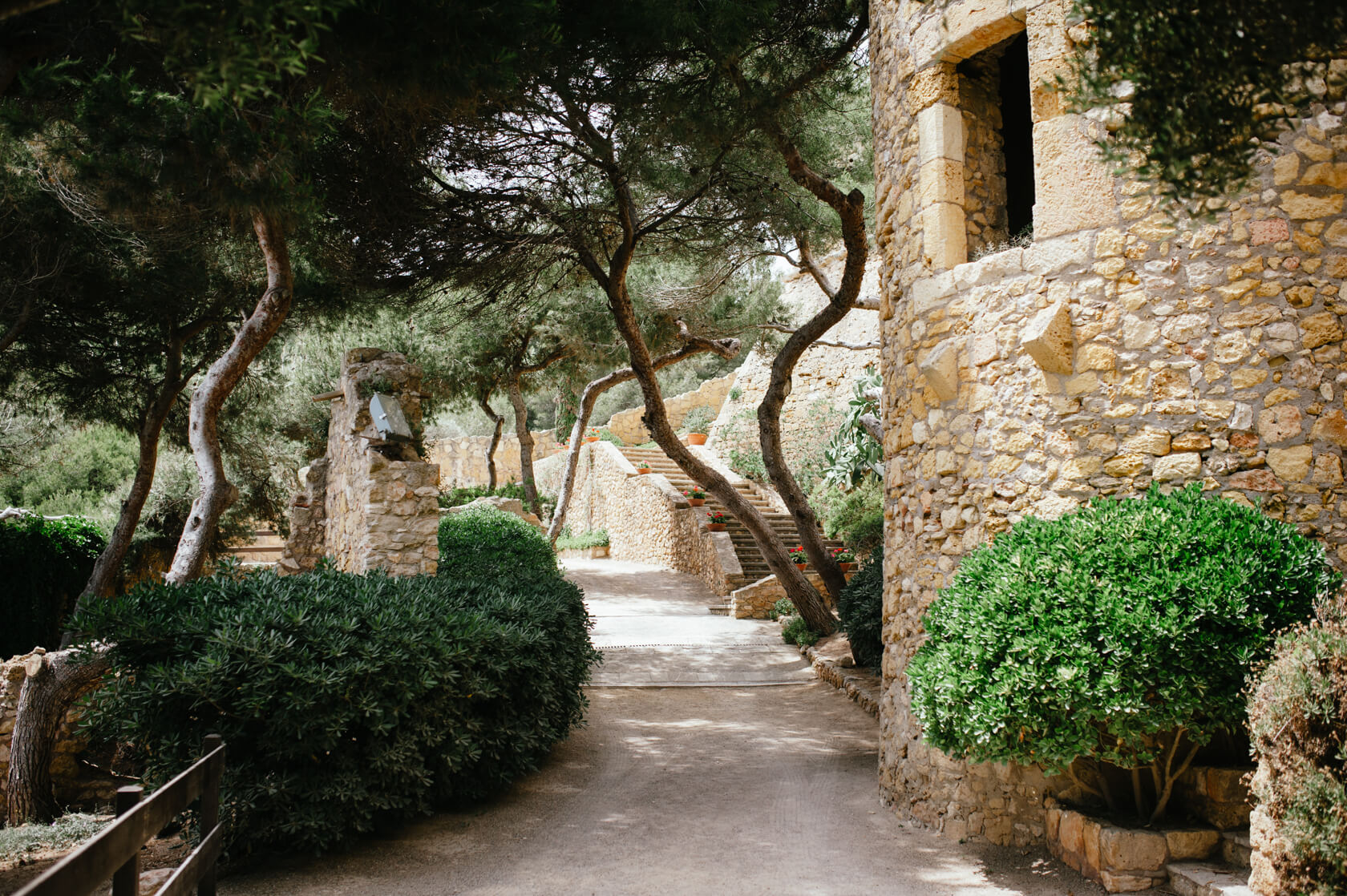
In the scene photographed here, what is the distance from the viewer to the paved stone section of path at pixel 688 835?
3.86 meters

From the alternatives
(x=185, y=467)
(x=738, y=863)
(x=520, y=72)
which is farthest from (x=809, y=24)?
(x=185, y=467)

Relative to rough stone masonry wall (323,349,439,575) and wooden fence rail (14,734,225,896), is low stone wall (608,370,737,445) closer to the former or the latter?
rough stone masonry wall (323,349,439,575)

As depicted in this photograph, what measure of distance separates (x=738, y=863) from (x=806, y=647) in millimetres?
5751

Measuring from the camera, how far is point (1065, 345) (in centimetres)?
405

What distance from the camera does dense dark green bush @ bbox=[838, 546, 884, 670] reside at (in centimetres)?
796

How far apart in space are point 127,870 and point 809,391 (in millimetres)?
17115

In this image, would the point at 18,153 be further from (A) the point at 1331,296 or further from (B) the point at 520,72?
(A) the point at 1331,296

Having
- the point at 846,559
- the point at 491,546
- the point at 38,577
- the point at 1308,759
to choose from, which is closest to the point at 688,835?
the point at 1308,759

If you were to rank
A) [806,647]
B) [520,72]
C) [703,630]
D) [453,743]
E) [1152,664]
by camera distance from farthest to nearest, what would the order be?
[703,630], [806,647], [520,72], [453,743], [1152,664]

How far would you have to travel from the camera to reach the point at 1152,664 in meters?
3.26

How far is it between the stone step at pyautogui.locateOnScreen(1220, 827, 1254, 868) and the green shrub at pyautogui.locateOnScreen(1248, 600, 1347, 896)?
2.20 ft

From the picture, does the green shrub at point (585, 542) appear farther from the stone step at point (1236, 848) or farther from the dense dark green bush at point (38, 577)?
the stone step at point (1236, 848)

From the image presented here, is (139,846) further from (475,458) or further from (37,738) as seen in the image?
(475,458)

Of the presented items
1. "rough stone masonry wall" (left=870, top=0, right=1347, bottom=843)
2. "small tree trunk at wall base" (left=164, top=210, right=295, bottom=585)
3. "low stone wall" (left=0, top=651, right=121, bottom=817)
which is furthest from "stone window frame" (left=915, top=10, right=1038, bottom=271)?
"low stone wall" (left=0, top=651, right=121, bottom=817)
